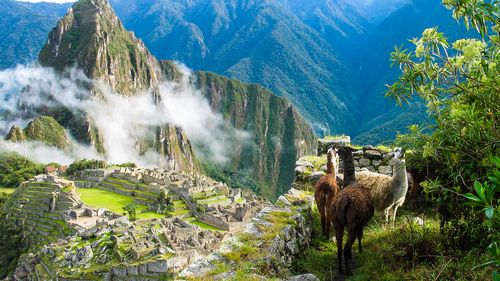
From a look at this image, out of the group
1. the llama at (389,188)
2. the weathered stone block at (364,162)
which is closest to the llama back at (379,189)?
the llama at (389,188)

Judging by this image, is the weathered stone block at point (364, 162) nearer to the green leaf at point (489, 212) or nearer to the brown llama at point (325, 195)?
the brown llama at point (325, 195)

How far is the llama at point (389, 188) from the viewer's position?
20.0ft

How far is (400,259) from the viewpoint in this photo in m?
4.89

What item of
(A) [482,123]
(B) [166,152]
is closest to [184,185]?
(A) [482,123]

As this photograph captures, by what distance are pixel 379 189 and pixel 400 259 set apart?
5.58 feet

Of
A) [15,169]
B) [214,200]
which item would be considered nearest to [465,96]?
[214,200]

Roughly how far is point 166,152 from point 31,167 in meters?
70.7

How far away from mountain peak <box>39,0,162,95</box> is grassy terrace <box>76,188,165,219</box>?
3566 inches

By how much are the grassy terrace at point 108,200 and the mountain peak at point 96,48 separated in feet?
297

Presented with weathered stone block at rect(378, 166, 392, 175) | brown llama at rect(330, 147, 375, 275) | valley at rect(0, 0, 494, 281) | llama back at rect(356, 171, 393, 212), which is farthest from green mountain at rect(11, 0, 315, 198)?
brown llama at rect(330, 147, 375, 275)

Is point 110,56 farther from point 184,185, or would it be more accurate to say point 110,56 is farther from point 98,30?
point 184,185

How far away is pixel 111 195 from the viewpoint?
164 ft

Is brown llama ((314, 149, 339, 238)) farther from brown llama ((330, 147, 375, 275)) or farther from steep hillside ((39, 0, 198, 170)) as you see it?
steep hillside ((39, 0, 198, 170))

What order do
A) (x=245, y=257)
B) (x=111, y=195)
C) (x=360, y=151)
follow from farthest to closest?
(x=111, y=195)
(x=360, y=151)
(x=245, y=257)
